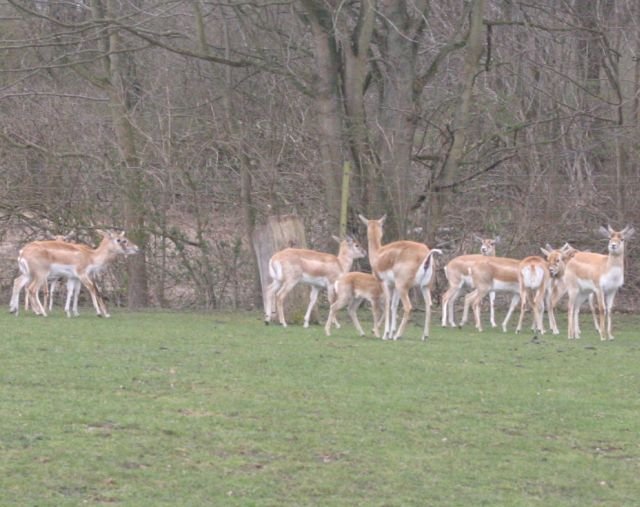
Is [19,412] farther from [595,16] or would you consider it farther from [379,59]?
[595,16]

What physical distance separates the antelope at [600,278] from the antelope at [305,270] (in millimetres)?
3027

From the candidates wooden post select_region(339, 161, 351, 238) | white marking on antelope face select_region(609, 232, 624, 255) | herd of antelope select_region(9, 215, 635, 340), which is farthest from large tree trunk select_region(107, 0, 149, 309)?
white marking on antelope face select_region(609, 232, 624, 255)

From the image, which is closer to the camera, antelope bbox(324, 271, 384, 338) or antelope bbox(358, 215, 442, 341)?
antelope bbox(358, 215, 442, 341)

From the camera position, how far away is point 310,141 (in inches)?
835

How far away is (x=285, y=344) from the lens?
1390cm

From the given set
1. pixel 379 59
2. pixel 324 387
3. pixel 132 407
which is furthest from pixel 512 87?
pixel 132 407

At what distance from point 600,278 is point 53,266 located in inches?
310

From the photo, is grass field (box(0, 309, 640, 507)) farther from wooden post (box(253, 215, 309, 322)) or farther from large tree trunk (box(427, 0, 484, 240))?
large tree trunk (box(427, 0, 484, 240))

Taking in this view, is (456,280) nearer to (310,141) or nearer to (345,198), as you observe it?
(345,198)

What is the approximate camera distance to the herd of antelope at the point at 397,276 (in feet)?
50.5

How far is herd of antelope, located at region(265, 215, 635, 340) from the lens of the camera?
50.3 ft

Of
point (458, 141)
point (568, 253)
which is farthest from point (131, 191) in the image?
point (568, 253)

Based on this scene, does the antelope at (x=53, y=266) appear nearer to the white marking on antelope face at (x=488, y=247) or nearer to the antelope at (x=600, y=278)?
the white marking on antelope face at (x=488, y=247)

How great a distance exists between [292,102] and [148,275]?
4.06 meters
